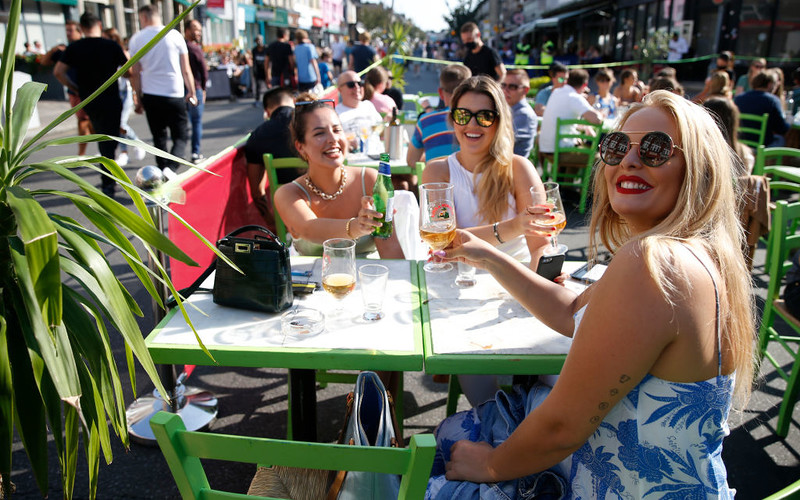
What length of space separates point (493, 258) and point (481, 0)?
3415 inches

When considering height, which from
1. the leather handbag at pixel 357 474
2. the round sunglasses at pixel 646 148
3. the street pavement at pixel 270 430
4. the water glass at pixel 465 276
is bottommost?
the street pavement at pixel 270 430

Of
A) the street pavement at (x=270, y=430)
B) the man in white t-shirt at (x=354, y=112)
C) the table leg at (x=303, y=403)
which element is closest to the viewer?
the table leg at (x=303, y=403)

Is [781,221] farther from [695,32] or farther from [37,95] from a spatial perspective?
[695,32]

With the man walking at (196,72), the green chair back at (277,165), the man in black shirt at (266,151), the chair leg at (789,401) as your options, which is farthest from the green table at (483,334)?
the man walking at (196,72)

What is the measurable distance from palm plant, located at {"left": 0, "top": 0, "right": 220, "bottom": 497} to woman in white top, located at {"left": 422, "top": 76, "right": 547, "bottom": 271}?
197 centimetres

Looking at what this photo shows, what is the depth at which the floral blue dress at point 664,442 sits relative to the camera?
1.29 metres

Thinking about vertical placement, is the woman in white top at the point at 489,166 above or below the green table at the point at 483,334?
above

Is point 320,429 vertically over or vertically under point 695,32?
under

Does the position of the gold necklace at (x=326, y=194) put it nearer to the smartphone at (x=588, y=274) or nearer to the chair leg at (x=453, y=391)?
the chair leg at (x=453, y=391)

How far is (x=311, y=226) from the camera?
2.82 metres

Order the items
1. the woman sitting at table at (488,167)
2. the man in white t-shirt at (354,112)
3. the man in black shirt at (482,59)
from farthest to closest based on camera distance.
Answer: the man in black shirt at (482,59) → the man in white t-shirt at (354,112) → the woman sitting at table at (488,167)

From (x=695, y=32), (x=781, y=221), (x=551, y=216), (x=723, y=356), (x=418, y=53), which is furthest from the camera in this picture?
(x=418, y=53)

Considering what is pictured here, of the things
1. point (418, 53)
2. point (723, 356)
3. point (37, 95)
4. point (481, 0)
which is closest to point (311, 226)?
point (37, 95)

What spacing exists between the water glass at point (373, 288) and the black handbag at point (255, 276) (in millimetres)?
280
